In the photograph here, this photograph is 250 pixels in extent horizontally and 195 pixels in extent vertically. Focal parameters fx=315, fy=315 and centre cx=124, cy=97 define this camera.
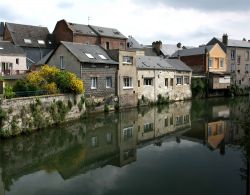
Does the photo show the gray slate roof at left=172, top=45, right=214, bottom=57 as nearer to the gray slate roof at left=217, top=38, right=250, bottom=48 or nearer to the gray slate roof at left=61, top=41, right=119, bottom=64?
the gray slate roof at left=217, top=38, right=250, bottom=48

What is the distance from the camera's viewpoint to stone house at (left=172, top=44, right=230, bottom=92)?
162ft

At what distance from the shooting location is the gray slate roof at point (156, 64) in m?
38.2

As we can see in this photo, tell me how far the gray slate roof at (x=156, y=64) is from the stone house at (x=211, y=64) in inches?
234

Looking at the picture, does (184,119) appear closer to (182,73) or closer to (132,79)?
(132,79)

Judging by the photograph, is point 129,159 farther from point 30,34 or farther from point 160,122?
point 30,34

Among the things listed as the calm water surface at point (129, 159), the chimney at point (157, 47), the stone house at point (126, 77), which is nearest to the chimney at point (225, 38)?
the chimney at point (157, 47)

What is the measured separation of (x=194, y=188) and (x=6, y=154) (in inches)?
392

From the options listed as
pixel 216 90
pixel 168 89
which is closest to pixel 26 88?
pixel 168 89

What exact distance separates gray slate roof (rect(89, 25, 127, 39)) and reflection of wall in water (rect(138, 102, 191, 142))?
802 inches

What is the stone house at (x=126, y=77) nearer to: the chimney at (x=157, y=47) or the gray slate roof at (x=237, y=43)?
the chimney at (x=157, y=47)

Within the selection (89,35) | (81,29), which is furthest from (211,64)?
(81,29)

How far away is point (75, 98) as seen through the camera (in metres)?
26.0

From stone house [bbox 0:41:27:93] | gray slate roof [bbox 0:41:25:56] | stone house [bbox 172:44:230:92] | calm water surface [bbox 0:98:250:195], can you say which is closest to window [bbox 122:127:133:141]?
calm water surface [bbox 0:98:250:195]

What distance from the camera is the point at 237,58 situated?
56.9 m
